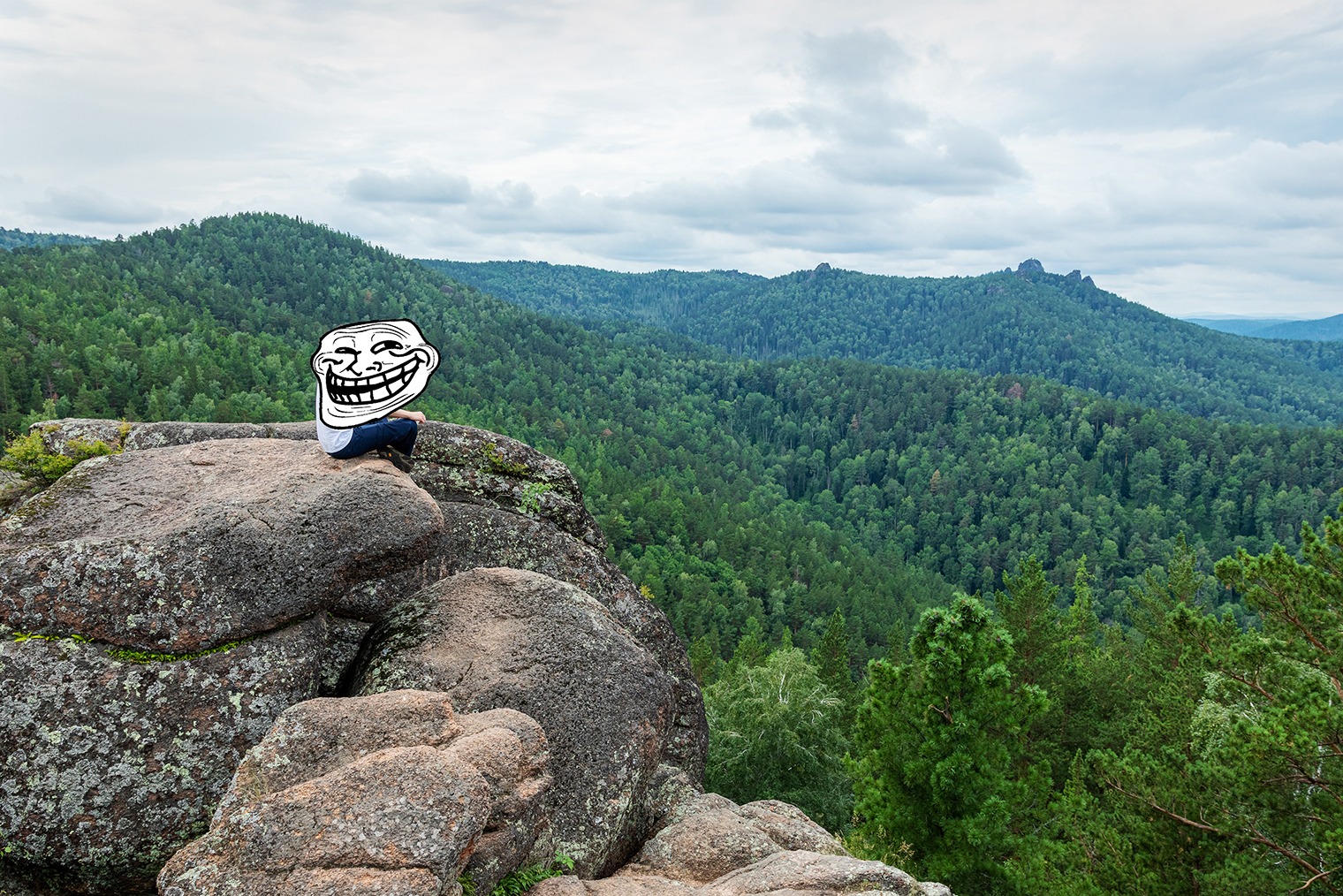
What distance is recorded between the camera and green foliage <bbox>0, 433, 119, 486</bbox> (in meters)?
11.4

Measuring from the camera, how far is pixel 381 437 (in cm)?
1166

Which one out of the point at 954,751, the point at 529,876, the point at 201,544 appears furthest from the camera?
the point at 954,751

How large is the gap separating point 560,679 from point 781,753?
27.5 m

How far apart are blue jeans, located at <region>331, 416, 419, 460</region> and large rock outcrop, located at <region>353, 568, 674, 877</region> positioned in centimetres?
249

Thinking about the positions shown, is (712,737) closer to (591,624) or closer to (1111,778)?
(1111,778)

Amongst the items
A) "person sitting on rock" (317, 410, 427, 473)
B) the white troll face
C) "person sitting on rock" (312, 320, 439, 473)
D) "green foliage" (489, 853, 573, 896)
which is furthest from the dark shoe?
"green foliage" (489, 853, 573, 896)

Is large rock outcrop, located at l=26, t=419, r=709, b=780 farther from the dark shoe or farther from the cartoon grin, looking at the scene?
the cartoon grin

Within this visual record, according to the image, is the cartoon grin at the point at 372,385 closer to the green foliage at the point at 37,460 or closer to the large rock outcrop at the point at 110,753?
the large rock outcrop at the point at 110,753

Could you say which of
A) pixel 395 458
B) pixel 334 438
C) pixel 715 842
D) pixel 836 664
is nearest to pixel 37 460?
pixel 334 438

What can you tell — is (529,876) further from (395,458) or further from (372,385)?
(372,385)

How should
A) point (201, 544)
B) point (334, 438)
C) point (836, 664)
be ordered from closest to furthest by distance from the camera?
point (201, 544), point (334, 438), point (836, 664)

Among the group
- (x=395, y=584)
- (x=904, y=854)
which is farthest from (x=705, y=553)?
(x=395, y=584)

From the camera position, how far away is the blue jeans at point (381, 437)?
11281 mm

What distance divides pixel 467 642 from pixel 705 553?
131 meters
